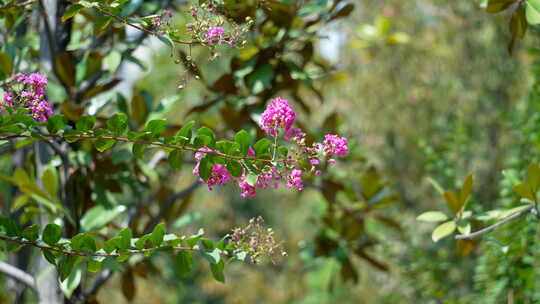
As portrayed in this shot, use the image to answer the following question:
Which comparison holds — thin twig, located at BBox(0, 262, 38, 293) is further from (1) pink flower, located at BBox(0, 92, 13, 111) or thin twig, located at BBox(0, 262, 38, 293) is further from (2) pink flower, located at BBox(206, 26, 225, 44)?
(2) pink flower, located at BBox(206, 26, 225, 44)

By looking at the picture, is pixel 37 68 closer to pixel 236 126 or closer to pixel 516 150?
pixel 236 126

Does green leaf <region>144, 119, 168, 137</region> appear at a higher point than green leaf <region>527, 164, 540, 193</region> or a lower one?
higher

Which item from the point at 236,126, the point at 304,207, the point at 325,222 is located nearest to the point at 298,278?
the point at 304,207

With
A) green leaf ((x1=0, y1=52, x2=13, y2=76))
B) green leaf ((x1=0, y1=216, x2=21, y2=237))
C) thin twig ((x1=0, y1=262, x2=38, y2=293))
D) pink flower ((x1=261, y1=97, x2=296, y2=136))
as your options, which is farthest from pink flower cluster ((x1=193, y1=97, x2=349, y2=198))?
thin twig ((x1=0, y1=262, x2=38, y2=293))

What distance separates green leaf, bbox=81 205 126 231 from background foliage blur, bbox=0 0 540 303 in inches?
6.7

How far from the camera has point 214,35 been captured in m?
1.01

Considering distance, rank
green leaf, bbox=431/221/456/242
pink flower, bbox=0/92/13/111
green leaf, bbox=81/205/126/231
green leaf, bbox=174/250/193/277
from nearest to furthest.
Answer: pink flower, bbox=0/92/13/111 < green leaf, bbox=174/250/193/277 < green leaf, bbox=431/221/456/242 < green leaf, bbox=81/205/126/231

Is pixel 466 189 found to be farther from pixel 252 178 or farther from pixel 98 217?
pixel 98 217

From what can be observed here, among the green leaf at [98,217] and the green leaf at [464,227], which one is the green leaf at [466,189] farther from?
the green leaf at [98,217]

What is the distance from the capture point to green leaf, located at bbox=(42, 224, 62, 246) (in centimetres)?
101

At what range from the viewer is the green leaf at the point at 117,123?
1.00 meters

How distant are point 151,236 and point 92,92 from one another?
2.16ft

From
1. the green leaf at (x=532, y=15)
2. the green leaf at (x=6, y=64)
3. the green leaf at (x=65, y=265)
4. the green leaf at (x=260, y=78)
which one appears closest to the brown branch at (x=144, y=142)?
the green leaf at (x=65, y=265)

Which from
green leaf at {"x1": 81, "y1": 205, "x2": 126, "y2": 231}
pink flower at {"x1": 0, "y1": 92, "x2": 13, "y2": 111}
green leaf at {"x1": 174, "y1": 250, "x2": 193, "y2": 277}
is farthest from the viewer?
green leaf at {"x1": 81, "y1": 205, "x2": 126, "y2": 231}
